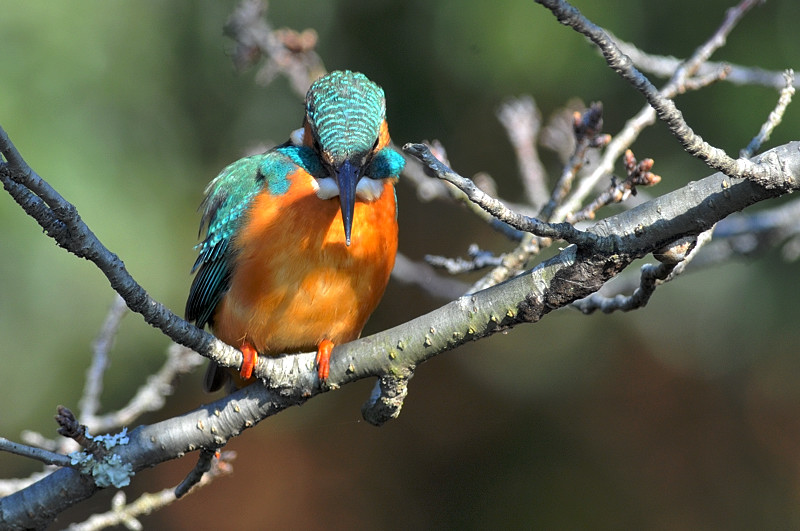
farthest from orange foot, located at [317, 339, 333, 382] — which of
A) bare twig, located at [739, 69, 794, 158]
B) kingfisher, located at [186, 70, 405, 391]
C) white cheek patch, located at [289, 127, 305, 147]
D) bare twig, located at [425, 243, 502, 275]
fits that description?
bare twig, located at [739, 69, 794, 158]

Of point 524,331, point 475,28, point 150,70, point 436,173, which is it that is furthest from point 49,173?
point 524,331

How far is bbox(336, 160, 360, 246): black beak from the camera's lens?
2738 millimetres

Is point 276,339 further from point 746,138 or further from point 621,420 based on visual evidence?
point 621,420

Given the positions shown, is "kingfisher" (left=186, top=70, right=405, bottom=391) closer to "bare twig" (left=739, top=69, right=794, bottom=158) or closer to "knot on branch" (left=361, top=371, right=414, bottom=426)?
"knot on branch" (left=361, top=371, right=414, bottom=426)

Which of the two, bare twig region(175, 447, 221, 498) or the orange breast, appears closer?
bare twig region(175, 447, 221, 498)

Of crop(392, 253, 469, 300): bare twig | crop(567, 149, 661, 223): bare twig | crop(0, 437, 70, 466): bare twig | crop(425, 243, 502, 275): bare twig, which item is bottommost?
crop(0, 437, 70, 466): bare twig

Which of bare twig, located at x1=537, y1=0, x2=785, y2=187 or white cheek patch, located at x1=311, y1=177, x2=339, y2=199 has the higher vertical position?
white cheek patch, located at x1=311, y1=177, x2=339, y2=199

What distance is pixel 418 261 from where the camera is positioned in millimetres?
5848

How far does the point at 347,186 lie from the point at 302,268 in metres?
0.37

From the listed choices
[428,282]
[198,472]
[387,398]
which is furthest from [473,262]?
[198,472]

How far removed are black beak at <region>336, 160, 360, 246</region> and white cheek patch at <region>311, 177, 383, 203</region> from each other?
169mm

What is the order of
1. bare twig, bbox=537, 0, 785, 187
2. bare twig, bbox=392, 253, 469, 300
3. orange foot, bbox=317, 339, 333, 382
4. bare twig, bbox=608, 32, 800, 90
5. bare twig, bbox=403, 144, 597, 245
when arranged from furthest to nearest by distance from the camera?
bare twig, bbox=392, 253, 469, 300
bare twig, bbox=608, 32, 800, 90
orange foot, bbox=317, 339, 333, 382
bare twig, bbox=403, 144, 597, 245
bare twig, bbox=537, 0, 785, 187

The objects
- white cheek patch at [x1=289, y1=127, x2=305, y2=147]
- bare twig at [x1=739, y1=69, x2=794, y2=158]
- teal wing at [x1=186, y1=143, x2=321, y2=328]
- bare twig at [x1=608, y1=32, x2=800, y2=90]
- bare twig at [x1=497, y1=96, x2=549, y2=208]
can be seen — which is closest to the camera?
bare twig at [x1=739, y1=69, x2=794, y2=158]

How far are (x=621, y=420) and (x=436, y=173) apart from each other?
446 cm
